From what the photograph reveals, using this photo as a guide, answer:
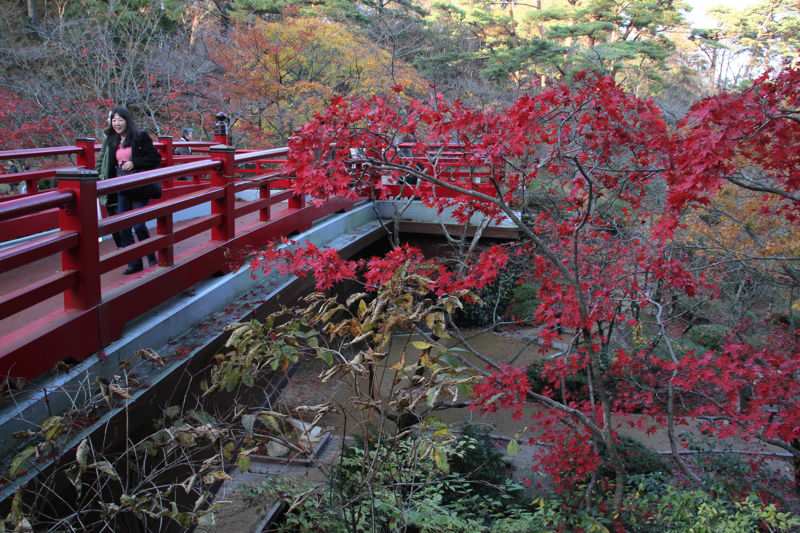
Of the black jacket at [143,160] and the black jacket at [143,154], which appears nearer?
the black jacket at [143,160]

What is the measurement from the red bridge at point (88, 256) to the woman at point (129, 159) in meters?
0.46

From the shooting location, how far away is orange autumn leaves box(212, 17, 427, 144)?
1502 cm

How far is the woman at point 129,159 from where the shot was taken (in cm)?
555

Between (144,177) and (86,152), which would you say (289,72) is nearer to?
(86,152)

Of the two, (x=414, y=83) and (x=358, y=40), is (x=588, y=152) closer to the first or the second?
(x=414, y=83)

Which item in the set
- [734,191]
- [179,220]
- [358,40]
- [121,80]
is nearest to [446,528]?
[179,220]

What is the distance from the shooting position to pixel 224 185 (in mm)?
5891

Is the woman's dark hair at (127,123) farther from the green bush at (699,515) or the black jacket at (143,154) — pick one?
the green bush at (699,515)

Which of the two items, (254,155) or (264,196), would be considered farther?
(264,196)

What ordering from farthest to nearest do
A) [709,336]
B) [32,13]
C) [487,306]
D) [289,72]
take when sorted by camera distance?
[32,13]
[289,72]
[487,306]
[709,336]

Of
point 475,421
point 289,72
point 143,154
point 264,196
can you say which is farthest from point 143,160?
point 289,72

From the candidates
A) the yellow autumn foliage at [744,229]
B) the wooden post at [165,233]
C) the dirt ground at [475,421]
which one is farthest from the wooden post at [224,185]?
the yellow autumn foliage at [744,229]

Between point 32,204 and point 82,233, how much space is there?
14.8 inches

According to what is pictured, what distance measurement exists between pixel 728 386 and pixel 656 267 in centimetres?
124
